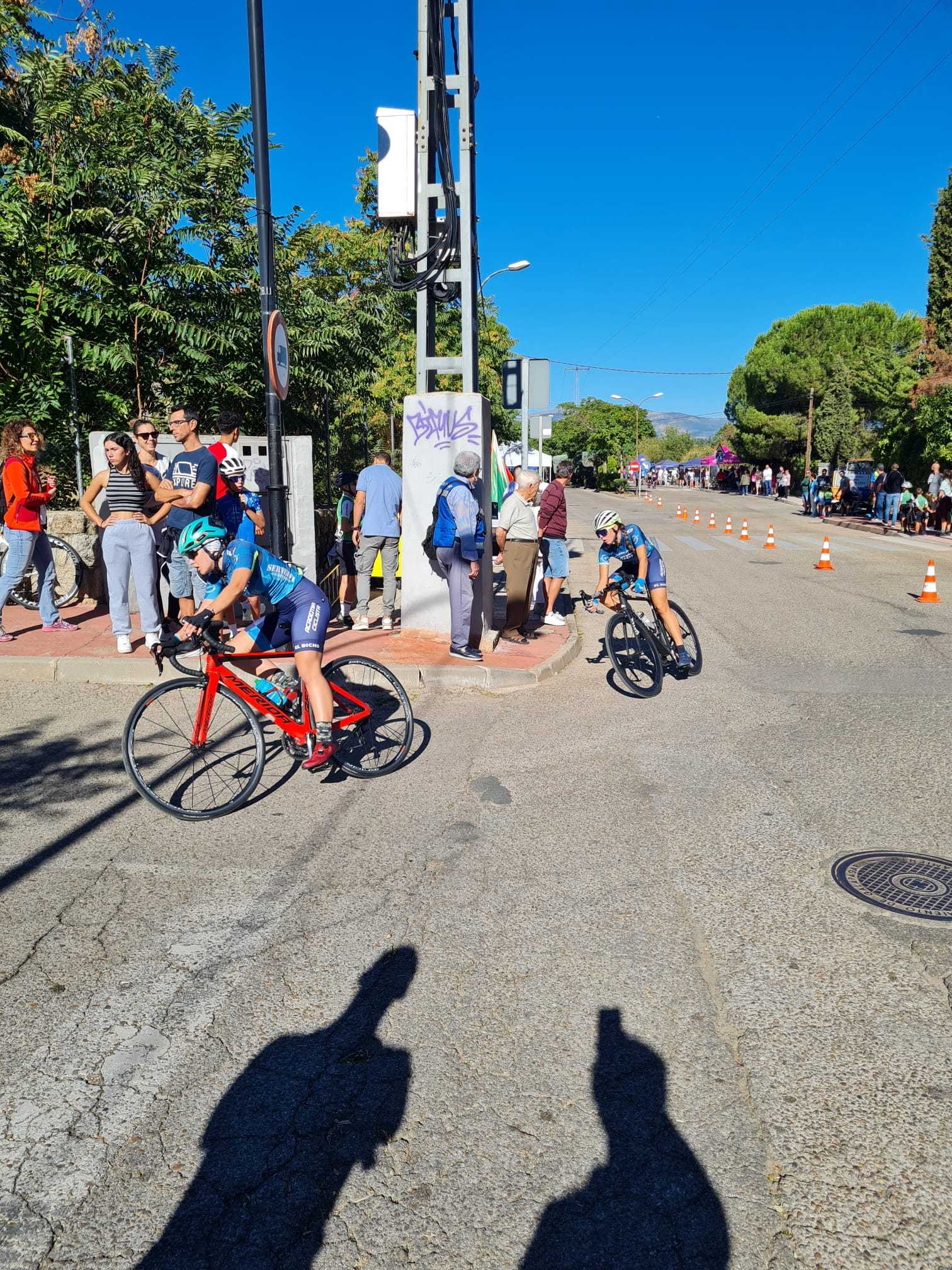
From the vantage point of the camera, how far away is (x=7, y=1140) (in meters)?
2.58

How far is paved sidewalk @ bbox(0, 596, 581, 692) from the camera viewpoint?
773 cm

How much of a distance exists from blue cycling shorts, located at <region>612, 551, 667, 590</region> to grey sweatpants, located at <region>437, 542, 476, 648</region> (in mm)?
1254

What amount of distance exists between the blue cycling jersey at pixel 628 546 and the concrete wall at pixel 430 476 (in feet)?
4.97

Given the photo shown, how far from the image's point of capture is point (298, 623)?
518 centimetres

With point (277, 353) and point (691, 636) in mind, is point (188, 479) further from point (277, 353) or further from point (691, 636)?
point (691, 636)

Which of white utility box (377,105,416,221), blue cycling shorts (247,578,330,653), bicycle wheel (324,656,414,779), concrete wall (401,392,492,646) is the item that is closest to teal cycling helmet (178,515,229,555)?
blue cycling shorts (247,578,330,653)

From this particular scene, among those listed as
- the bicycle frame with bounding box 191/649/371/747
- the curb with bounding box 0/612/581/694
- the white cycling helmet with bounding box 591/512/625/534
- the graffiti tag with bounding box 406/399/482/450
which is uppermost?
the graffiti tag with bounding box 406/399/482/450

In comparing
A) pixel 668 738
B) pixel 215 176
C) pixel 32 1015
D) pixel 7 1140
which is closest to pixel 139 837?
pixel 32 1015

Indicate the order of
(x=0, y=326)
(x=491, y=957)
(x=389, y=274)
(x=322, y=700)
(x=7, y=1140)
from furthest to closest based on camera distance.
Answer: (x=0, y=326) → (x=389, y=274) → (x=322, y=700) → (x=491, y=957) → (x=7, y=1140)

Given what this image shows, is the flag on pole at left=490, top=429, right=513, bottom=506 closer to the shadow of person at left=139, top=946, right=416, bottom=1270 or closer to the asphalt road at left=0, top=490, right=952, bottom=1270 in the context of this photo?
the asphalt road at left=0, top=490, right=952, bottom=1270

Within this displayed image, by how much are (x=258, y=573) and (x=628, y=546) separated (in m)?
3.69

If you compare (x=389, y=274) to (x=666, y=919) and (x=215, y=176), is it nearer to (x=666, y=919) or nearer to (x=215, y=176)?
(x=215, y=176)

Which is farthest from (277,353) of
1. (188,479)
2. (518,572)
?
(518,572)

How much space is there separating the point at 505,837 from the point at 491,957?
1188 mm
